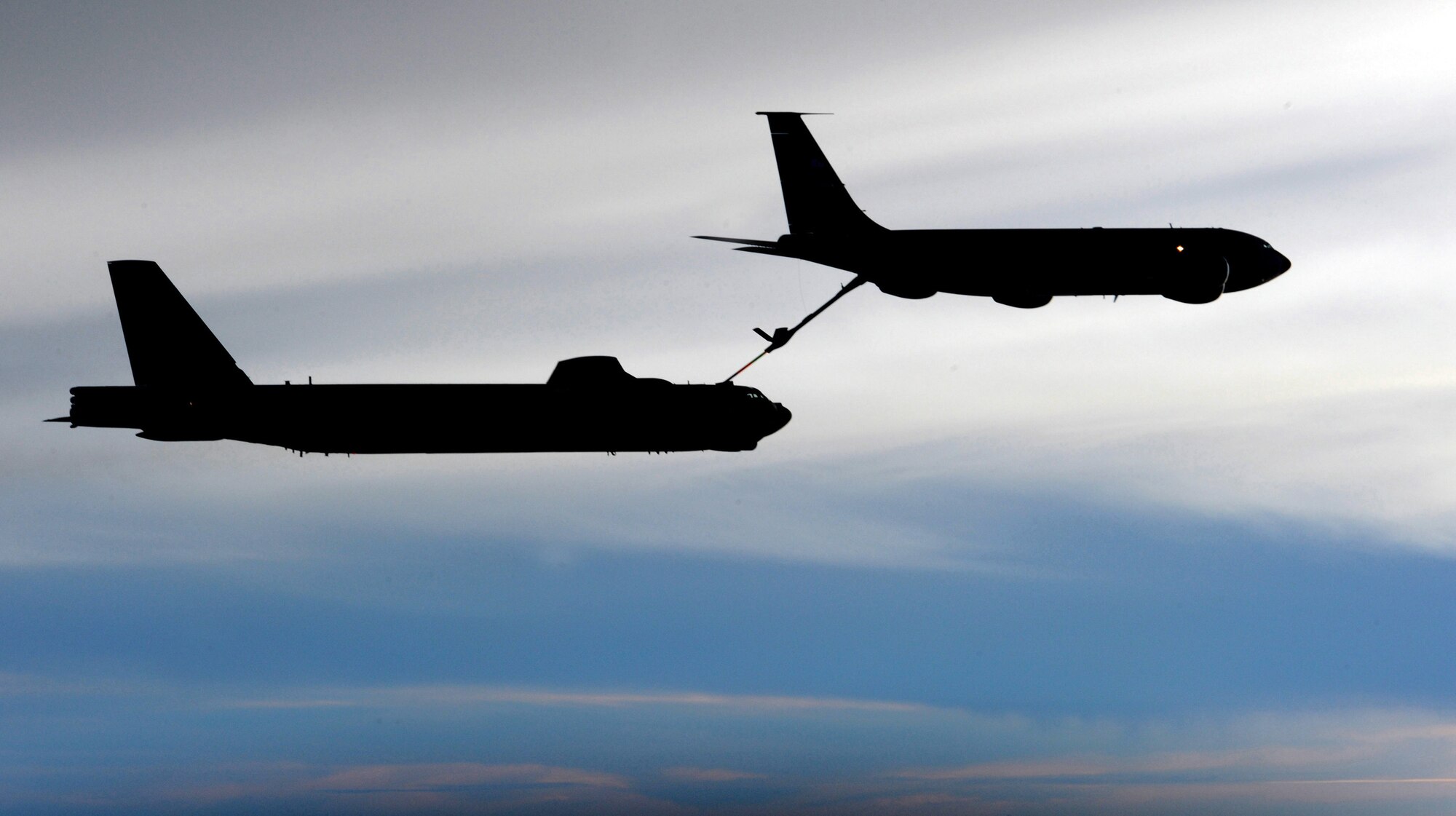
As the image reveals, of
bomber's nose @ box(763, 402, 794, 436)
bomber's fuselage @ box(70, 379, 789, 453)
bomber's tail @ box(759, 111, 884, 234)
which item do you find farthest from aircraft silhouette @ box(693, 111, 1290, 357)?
bomber's fuselage @ box(70, 379, 789, 453)

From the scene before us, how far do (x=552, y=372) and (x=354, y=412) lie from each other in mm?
12305

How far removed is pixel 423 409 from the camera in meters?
86.5

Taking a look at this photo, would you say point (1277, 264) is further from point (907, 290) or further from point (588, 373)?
point (588, 373)

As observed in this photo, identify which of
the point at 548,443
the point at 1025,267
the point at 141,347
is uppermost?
the point at 1025,267

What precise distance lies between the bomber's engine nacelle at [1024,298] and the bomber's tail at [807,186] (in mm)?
9317

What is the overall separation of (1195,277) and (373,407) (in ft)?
178

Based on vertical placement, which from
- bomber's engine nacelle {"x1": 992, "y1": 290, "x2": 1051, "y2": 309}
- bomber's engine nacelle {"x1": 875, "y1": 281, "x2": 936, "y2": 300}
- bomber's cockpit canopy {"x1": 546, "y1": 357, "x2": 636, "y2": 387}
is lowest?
bomber's cockpit canopy {"x1": 546, "y1": 357, "x2": 636, "y2": 387}

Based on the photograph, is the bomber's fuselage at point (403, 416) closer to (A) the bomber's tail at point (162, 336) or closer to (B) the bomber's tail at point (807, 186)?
(A) the bomber's tail at point (162, 336)

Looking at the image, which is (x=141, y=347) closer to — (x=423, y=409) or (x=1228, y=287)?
(x=423, y=409)

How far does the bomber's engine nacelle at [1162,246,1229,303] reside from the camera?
327ft

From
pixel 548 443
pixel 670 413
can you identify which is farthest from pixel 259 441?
pixel 670 413

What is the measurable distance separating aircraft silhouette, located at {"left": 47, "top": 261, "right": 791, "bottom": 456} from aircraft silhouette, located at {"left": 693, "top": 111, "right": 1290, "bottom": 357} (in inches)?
304

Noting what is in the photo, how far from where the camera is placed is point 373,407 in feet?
284

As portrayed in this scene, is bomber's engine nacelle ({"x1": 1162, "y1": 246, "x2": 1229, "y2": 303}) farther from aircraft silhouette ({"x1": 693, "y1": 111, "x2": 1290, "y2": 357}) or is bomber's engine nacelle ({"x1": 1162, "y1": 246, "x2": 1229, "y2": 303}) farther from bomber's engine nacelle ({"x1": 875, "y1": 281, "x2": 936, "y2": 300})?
bomber's engine nacelle ({"x1": 875, "y1": 281, "x2": 936, "y2": 300})
